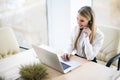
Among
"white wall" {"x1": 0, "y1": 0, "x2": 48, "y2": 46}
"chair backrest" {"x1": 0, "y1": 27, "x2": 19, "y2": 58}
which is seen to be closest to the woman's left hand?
"chair backrest" {"x1": 0, "y1": 27, "x2": 19, "y2": 58}

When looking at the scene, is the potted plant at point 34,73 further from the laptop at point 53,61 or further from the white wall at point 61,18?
the white wall at point 61,18

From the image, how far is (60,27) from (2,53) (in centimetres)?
108

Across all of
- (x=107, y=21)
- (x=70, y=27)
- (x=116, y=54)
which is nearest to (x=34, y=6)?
(x=70, y=27)

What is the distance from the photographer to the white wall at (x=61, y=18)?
113 inches

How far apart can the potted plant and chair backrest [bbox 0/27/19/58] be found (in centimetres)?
93

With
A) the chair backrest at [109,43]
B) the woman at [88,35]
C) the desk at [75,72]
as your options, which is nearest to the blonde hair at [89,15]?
the woman at [88,35]

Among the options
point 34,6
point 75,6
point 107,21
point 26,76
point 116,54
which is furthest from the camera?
point 34,6

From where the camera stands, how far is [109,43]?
89.4 inches

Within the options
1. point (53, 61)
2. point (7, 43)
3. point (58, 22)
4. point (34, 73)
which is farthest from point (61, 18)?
point (34, 73)

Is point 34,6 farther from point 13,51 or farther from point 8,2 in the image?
point 13,51

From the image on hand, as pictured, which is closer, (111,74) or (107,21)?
(111,74)

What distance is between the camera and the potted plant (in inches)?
58.9

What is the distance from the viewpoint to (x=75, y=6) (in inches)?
113

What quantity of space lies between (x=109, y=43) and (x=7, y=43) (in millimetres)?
1242
